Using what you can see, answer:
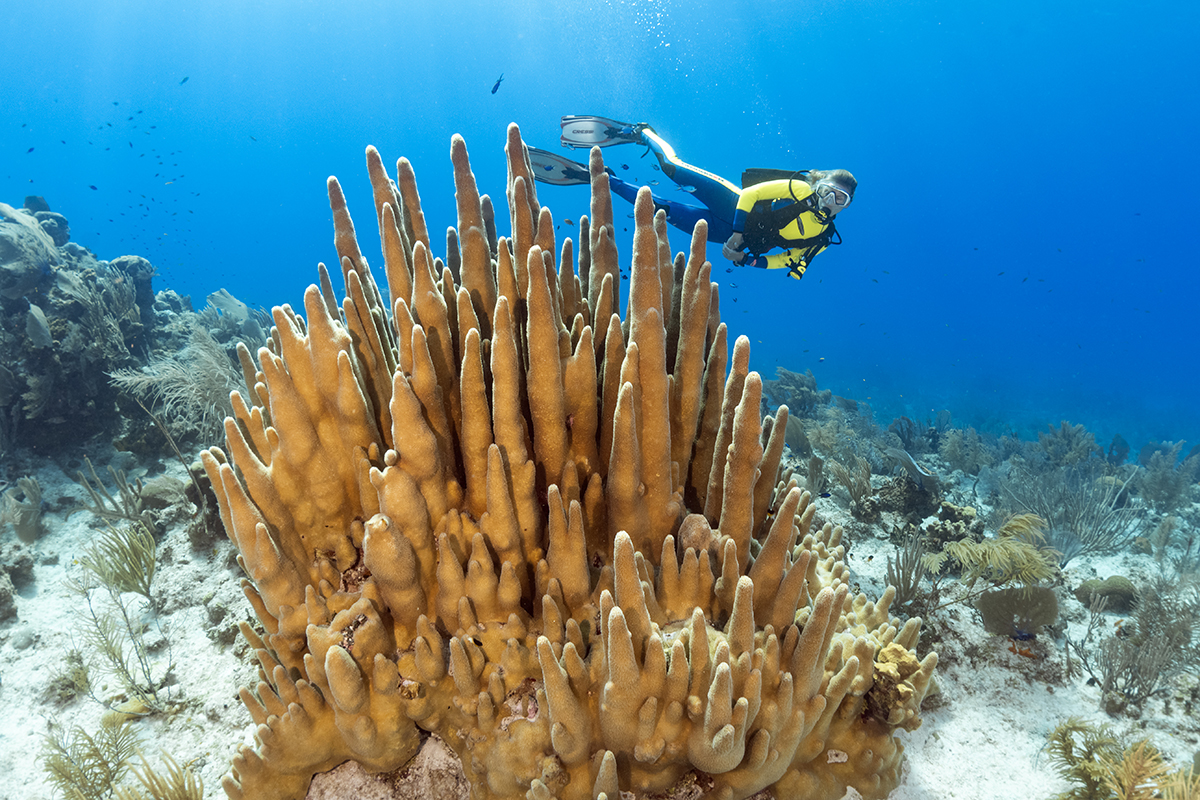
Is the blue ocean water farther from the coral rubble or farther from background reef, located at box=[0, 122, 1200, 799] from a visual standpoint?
the coral rubble

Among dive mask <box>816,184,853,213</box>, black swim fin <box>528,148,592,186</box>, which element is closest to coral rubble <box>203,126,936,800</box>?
black swim fin <box>528,148,592,186</box>

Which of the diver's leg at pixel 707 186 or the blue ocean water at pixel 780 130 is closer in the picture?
the diver's leg at pixel 707 186

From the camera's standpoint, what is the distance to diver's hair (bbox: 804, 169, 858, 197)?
248 inches

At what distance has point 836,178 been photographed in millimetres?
6320

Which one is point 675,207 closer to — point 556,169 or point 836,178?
point 556,169

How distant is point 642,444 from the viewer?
2.35 metres

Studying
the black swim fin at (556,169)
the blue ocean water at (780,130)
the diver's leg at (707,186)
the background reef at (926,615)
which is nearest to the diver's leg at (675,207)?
the diver's leg at (707,186)

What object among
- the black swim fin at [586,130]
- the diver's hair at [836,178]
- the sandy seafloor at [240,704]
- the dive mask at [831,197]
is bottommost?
the sandy seafloor at [240,704]

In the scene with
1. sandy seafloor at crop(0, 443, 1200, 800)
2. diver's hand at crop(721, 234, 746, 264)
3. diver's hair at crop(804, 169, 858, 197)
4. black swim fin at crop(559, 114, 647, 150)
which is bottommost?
sandy seafloor at crop(0, 443, 1200, 800)

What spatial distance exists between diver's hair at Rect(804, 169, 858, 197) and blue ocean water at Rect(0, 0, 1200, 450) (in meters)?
59.8

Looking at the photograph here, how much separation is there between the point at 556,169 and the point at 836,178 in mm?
3374

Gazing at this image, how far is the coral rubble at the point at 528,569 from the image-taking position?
2043mm

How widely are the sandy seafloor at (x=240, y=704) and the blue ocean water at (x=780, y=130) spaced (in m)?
61.1

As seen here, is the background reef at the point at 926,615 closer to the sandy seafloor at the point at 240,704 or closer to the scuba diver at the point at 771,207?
the sandy seafloor at the point at 240,704
